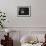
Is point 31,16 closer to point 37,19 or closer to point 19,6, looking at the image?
point 37,19

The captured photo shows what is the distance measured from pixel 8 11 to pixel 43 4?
36.1 inches

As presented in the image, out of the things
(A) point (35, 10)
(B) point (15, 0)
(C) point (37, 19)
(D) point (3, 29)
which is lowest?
(D) point (3, 29)

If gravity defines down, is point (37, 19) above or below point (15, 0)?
below

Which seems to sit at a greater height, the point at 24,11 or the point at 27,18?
the point at 24,11

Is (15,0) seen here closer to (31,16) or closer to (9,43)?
(31,16)

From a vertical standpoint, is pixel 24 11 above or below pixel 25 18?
above

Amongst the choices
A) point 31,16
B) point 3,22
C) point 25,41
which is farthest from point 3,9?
point 25,41

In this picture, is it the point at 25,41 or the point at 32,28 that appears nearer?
the point at 25,41

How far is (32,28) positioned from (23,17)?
14.4 inches

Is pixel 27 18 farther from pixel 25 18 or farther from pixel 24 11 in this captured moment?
pixel 24 11

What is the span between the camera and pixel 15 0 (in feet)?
11.6

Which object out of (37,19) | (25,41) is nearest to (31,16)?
(37,19)

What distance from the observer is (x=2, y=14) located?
3340 mm

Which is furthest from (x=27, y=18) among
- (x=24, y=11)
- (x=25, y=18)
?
(x=24, y=11)
